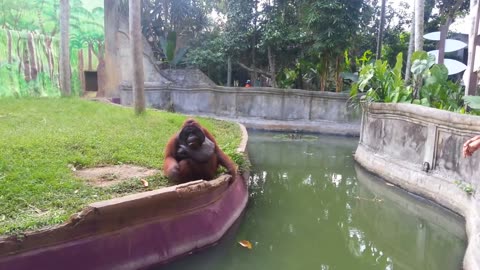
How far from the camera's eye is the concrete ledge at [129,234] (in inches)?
111

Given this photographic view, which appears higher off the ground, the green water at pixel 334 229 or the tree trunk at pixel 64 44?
the tree trunk at pixel 64 44

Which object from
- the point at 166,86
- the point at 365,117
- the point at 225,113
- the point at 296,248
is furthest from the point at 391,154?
the point at 166,86

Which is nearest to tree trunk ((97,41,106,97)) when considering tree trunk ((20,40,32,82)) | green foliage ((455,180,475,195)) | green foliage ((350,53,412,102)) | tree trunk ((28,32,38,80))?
tree trunk ((28,32,38,80))

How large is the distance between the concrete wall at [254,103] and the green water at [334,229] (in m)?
6.51

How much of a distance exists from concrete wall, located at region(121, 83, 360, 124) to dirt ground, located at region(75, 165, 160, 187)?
33.9 feet

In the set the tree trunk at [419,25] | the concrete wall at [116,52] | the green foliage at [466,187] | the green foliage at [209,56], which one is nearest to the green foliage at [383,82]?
the tree trunk at [419,25]

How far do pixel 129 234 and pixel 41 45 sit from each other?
1147 cm

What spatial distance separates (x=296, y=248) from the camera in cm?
429

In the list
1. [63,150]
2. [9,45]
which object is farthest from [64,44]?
[63,150]

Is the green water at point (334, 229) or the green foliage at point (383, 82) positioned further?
the green foliage at point (383, 82)

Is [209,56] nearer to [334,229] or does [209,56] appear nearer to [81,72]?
[81,72]

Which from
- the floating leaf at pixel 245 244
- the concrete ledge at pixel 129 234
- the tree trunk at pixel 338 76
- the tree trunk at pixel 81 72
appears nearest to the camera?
the concrete ledge at pixel 129 234

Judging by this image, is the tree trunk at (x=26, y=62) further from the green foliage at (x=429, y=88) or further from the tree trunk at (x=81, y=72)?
the green foliage at (x=429, y=88)

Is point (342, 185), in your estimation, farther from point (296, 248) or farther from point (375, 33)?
point (375, 33)
